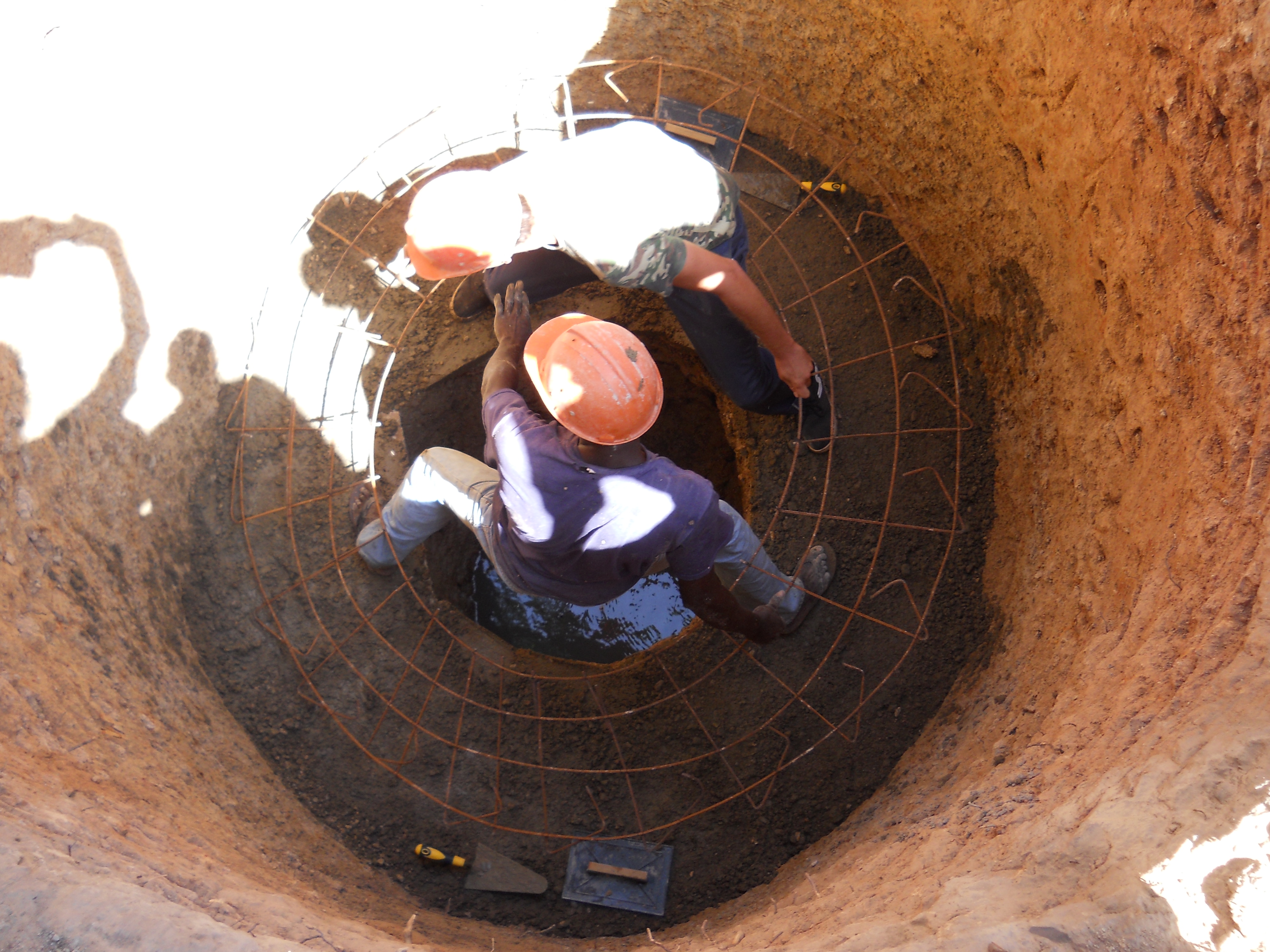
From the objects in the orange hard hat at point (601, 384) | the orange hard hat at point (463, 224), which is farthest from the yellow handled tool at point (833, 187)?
the orange hard hat at point (601, 384)

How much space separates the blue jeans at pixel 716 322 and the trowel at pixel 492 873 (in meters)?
2.36

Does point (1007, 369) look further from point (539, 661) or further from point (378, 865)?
point (378, 865)

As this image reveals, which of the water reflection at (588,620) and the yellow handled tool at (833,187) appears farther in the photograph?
the water reflection at (588,620)

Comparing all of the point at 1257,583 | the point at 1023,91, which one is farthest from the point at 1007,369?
the point at 1257,583

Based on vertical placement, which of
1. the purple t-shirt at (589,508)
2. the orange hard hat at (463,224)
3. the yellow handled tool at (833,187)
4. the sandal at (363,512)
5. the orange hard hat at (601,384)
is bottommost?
the purple t-shirt at (589,508)

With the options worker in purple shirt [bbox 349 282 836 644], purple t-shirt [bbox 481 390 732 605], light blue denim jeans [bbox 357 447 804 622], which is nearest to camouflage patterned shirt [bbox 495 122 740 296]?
worker in purple shirt [bbox 349 282 836 644]

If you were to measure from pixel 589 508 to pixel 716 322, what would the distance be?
4.05 ft

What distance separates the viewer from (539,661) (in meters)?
4.07

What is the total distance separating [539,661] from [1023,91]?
342 centimetres

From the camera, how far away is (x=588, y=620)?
474 cm

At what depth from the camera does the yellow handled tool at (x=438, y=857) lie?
10.5ft

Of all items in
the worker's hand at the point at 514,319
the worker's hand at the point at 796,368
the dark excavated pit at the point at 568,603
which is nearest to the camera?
the worker's hand at the point at 514,319

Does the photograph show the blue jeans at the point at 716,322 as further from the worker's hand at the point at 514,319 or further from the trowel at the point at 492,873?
the trowel at the point at 492,873

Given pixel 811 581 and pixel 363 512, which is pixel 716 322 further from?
pixel 363 512
